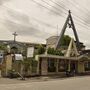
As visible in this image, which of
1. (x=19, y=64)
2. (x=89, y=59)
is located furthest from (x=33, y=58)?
(x=89, y=59)

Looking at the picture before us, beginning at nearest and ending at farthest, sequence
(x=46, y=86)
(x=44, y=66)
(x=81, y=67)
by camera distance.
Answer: (x=46, y=86), (x=44, y=66), (x=81, y=67)

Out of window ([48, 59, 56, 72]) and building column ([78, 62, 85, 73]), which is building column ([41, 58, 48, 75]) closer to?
window ([48, 59, 56, 72])

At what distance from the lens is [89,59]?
5481 centimetres

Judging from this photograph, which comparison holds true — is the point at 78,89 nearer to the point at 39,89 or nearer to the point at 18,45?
the point at 39,89

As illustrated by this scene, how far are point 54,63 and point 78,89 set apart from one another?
24811 millimetres

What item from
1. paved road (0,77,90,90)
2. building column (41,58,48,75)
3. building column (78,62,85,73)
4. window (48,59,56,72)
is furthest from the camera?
building column (78,62,85,73)


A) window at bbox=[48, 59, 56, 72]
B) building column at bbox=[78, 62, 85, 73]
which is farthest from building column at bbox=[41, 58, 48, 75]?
building column at bbox=[78, 62, 85, 73]

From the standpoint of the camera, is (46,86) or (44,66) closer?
(46,86)

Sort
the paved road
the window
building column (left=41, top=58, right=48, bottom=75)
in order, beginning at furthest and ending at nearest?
the window → building column (left=41, top=58, right=48, bottom=75) → the paved road

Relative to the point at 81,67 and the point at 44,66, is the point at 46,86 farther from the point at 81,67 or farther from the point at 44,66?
the point at 81,67

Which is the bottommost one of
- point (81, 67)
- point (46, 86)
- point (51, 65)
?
point (46, 86)

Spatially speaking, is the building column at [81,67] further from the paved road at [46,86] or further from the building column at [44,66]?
the paved road at [46,86]

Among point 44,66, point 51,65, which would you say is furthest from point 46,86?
point 51,65

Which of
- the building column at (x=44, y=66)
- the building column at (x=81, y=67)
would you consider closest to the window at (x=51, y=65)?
the building column at (x=44, y=66)
